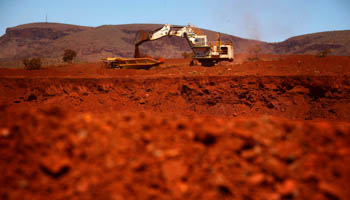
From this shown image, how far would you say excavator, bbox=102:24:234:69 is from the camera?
18922mm

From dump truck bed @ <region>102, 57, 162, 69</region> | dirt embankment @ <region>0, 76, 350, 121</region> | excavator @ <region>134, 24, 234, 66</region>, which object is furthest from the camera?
dump truck bed @ <region>102, 57, 162, 69</region>

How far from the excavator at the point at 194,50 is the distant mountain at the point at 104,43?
154ft

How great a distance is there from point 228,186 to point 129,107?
10584mm

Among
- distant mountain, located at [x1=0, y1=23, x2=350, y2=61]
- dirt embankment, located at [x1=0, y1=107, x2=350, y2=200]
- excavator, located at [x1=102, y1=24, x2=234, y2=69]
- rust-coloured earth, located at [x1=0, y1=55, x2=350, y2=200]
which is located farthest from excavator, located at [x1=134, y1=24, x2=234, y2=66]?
distant mountain, located at [x1=0, y1=23, x2=350, y2=61]

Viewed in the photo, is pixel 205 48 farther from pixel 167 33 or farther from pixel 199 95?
pixel 199 95

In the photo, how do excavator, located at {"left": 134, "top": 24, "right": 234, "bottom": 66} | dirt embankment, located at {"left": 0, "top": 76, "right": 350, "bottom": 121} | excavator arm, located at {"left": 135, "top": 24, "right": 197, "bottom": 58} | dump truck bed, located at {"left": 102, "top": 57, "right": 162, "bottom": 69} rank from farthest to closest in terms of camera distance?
dump truck bed, located at {"left": 102, "top": 57, "right": 162, "bottom": 69} < excavator arm, located at {"left": 135, "top": 24, "right": 197, "bottom": 58} < excavator, located at {"left": 134, "top": 24, "right": 234, "bottom": 66} < dirt embankment, located at {"left": 0, "top": 76, "right": 350, "bottom": 121}

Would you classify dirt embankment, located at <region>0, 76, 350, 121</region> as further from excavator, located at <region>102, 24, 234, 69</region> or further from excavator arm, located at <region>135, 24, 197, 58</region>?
excavator arm, located at <region>135, 24, 197, 58</region>

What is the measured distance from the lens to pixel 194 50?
1938 centimetres

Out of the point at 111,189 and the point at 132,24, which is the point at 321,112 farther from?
the point at 132,24

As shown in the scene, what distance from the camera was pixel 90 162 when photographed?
365 cm

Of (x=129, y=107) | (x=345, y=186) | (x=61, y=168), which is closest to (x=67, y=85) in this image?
(x=129, y=107)

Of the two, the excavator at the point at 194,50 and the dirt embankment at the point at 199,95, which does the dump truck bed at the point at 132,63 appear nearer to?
the excavator at the point at 194,50

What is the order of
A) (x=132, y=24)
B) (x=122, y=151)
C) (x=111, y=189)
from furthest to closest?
(x=132, y=24), (x=122, y=151), (x=111, y=189)

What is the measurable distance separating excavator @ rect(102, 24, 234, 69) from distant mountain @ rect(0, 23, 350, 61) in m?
46.8
